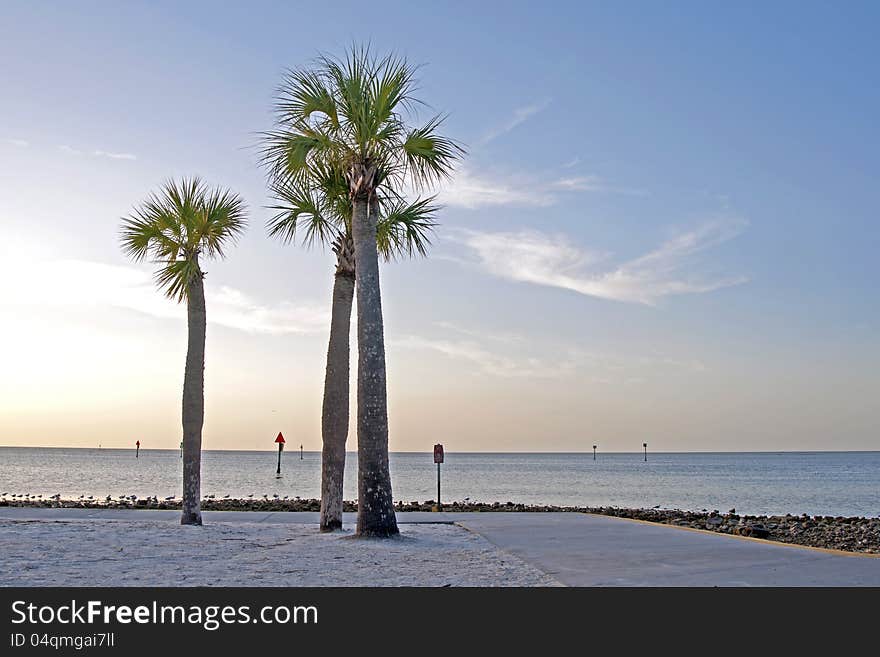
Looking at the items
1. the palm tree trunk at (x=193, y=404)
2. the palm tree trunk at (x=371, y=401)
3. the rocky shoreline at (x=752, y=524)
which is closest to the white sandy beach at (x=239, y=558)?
the palm tree trunk at (x=371, y=401)

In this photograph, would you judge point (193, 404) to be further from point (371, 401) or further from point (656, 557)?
point (656, 557)

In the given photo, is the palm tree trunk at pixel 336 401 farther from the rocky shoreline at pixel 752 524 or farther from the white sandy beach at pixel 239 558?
the rocky shoreline at pixel 752 524

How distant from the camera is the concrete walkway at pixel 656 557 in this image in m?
9.09

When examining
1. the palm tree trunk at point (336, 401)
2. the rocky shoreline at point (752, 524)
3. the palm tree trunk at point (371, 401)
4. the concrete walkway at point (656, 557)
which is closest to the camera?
the concrete walkway at point (656, 557)

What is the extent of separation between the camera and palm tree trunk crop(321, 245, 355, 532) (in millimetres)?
14922

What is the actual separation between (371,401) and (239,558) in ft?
11.4

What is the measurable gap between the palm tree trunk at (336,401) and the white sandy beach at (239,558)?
0.63 m

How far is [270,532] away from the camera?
48.8 feet

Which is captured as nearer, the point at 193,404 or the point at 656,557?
the point at 656,557

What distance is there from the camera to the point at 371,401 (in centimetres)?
1362

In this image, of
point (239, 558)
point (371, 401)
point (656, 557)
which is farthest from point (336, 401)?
point (656, 557)
